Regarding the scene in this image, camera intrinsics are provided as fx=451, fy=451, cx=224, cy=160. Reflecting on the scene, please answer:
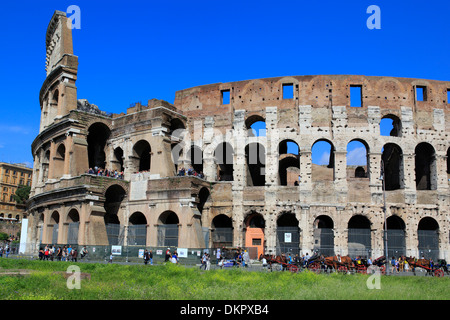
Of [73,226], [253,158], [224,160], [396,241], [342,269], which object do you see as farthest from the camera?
[224,160]

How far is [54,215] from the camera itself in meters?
34.9

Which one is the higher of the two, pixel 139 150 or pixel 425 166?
pixel 139 150

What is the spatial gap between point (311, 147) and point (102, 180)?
14.8 metres

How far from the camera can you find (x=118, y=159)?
37031 mm

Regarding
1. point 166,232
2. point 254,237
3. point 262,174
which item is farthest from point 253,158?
point 166,232

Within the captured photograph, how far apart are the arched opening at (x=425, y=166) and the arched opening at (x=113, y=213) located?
22050 millimetres

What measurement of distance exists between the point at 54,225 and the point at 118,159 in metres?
7.12

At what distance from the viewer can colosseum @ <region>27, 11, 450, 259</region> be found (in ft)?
99.3

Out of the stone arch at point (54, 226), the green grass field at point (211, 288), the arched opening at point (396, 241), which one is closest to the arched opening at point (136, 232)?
the stone arch at point (54, 226)

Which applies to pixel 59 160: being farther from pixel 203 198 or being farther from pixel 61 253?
pixel 203 198
